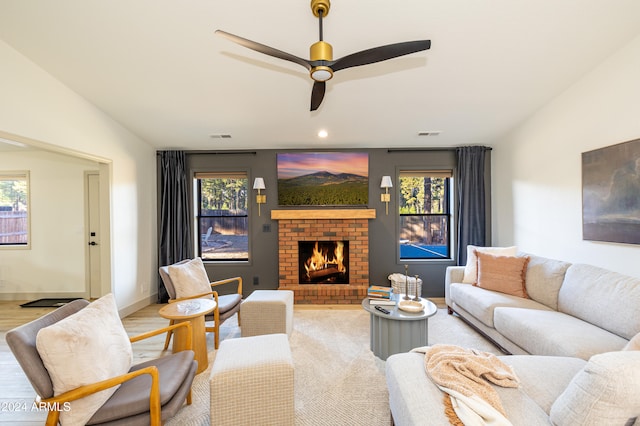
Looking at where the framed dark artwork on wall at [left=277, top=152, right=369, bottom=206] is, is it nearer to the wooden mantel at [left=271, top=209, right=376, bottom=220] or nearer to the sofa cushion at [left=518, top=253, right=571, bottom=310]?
the wooden mantel at [left=271, top=209, right=376, bottom=220]

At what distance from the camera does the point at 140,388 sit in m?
1.54

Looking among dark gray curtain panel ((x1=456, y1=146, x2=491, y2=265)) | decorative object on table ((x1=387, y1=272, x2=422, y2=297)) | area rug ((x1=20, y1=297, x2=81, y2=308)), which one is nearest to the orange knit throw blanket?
decorative object on table ((x1=387, y1=272, x2=422, y2=297))

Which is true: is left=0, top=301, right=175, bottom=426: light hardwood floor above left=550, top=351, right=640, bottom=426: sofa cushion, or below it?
below

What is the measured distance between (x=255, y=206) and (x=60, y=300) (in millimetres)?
3410

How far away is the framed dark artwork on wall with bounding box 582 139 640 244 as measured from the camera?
239cm

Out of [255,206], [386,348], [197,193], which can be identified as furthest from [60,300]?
[386,348]

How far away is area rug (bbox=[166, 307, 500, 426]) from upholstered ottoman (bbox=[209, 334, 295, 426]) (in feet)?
1.08

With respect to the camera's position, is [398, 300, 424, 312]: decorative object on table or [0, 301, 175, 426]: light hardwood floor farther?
[398, 300, 424, 312]: decorative object on table

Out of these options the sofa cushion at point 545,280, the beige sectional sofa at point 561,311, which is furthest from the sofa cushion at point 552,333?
the sofa cushion at point 545,280

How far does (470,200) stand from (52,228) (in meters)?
6.83

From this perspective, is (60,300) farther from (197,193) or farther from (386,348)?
(386,348)

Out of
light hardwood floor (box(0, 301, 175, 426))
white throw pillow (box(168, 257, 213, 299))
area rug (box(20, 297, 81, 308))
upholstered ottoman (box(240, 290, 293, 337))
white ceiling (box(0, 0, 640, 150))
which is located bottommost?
light hardwood floor (box(0, 301, 175, 426))

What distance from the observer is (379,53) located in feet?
5.64

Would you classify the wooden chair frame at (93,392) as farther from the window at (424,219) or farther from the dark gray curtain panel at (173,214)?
the window at (424,219)
